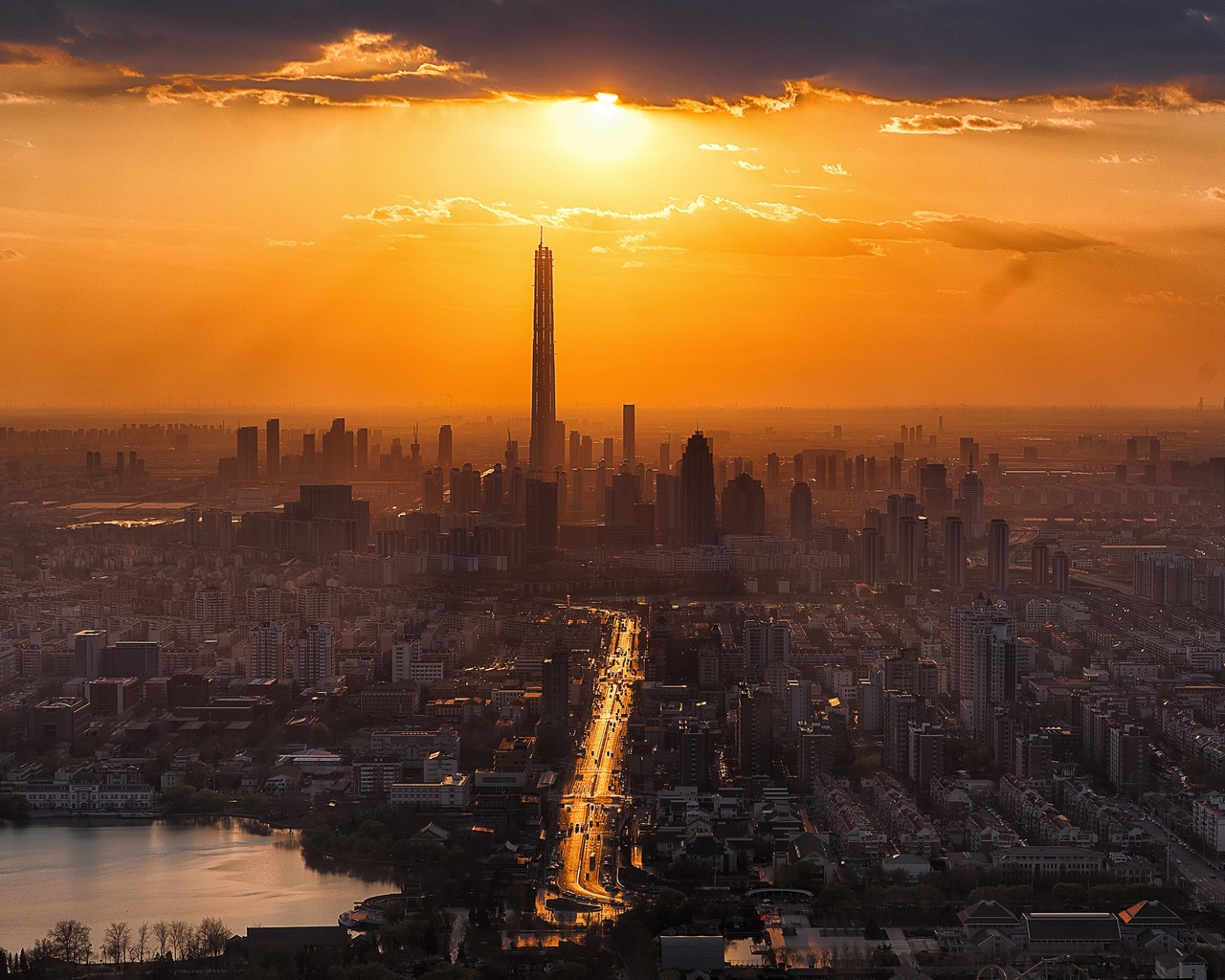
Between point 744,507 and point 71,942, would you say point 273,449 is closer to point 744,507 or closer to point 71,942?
point 744,507

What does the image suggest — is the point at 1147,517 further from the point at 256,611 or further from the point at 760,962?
the point at 760,962

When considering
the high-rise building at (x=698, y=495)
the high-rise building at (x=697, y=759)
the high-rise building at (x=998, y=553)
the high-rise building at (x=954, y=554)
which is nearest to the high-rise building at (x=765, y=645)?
the high-rise building at (x=697, y=759)

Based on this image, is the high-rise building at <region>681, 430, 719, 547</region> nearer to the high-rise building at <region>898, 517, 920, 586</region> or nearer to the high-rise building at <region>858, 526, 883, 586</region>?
the high-rise building at <region>858, 526, 883, 586</region>

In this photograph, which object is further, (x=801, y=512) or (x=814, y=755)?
(x=801, y=512)

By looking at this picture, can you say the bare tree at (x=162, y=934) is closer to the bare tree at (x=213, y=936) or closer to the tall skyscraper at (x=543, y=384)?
the bare tree at (x=213, y=936)

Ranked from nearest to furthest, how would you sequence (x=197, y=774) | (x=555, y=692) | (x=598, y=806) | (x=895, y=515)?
1. (x=598, y=806)
2. (x=197, y=774)
3. (x=555, y=692)
4. (x=895, y=515)

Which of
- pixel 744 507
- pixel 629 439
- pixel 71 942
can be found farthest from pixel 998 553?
pixel 71 942

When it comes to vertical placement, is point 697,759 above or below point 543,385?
below
